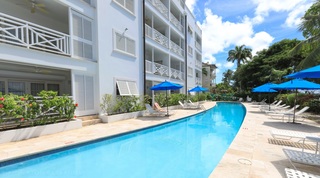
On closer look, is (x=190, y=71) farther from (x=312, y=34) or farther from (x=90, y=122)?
(x=90, y=122)

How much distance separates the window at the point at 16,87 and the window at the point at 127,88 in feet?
21.7

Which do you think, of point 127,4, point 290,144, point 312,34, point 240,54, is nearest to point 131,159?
point 290,144

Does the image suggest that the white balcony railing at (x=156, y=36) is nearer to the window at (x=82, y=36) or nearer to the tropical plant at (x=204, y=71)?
the window at (x=82, y=36)

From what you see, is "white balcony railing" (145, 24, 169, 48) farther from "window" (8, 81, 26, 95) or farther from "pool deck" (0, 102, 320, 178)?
"pool deck" (0, 102, 320, 178)

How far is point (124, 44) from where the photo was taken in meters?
13.3

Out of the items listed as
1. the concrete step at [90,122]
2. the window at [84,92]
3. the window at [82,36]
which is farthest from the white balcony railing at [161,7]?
the concrete step at [90,122]

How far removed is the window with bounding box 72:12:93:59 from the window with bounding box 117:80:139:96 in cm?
285

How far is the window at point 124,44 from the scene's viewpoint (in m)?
12.5

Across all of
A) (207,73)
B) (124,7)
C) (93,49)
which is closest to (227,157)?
(93,49)

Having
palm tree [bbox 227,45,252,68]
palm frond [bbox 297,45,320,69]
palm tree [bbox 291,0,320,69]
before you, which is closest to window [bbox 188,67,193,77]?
palm tree [bbox 291,0,320,69]

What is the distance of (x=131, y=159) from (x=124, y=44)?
955cm

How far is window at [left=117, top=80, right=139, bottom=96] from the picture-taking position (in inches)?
491

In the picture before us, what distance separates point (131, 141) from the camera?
787 centimetres

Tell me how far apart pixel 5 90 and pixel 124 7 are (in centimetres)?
987
